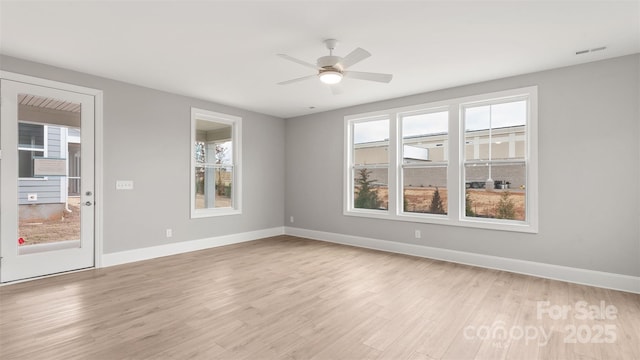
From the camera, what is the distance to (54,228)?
400cm

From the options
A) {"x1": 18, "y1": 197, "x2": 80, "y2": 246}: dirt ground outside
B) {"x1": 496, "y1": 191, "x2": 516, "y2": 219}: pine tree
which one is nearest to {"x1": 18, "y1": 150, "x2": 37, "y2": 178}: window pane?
{"x1": 18, "y1": 197, "x2": 80, "y2": 246}: dirt ground outside

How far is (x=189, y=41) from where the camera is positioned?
10.6ft

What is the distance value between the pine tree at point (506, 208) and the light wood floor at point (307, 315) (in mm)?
876

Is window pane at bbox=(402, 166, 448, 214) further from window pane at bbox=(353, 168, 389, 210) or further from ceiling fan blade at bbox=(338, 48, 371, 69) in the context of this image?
ceiling fan blade at bbox=(338, 48, 371, 69)

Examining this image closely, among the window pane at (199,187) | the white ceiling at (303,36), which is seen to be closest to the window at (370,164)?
the white ceiling at (303,36)

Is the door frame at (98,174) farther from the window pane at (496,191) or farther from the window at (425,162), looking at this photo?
the window pane at (496,191)

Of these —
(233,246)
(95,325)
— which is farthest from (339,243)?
(95,325)

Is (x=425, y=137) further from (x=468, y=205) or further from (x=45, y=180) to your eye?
(x=45, y=180)

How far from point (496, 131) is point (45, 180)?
20.3ft

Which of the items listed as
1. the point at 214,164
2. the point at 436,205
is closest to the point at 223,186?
the point at 214,164

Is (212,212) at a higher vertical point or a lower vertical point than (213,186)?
lower

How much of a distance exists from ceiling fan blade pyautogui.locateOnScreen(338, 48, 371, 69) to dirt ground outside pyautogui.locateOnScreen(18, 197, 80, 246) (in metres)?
3.97

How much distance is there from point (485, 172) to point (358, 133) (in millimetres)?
2415

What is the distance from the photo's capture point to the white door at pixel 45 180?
3.64 m
